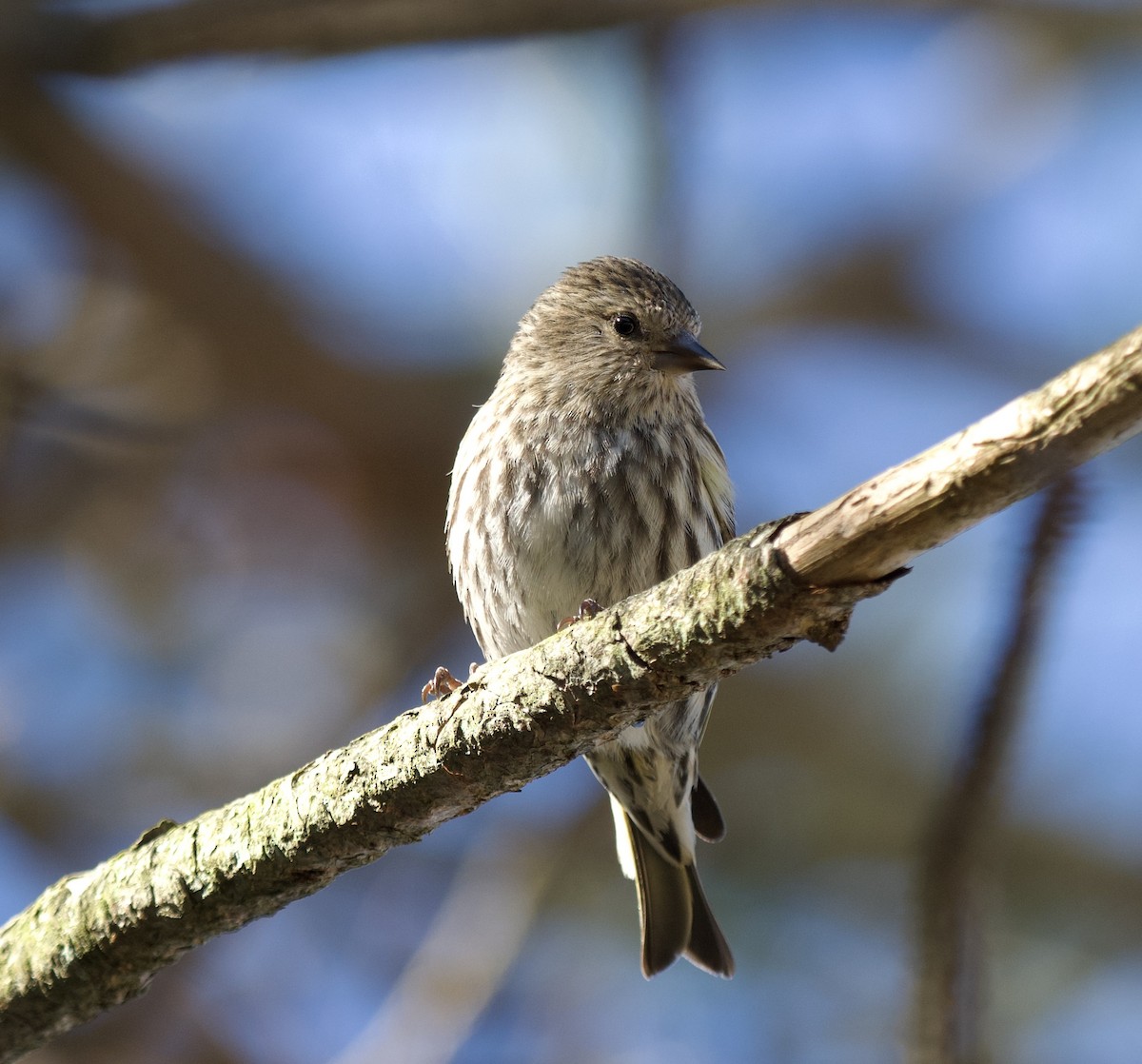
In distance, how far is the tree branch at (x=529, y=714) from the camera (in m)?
1.97

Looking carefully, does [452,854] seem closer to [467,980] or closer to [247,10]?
[467,980]

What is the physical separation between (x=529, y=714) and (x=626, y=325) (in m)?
2.34

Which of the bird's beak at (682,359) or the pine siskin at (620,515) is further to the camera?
the bird's beak at (682,359)

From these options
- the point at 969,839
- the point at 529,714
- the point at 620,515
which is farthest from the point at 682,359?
the point at 969,839

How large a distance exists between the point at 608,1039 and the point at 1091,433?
5031 mm

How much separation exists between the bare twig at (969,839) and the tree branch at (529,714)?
4.9 inches

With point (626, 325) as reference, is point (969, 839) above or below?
below

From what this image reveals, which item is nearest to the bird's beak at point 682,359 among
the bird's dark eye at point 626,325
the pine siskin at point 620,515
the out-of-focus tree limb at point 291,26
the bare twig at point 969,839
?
the pine siskin at point 620,515

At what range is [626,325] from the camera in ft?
15.6

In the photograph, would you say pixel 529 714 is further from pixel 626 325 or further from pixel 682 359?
pixel 626 325

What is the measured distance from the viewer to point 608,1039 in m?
6.31

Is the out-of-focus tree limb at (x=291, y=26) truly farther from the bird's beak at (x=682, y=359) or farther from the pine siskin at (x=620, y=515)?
the bird's beak at (x=682, y=359)

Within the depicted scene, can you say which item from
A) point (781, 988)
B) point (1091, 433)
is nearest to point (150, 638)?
point (781, 988)

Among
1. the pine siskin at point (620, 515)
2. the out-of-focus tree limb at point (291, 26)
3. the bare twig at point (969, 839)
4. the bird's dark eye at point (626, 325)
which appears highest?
the out-of-focus tree limb at point (291, 26)
